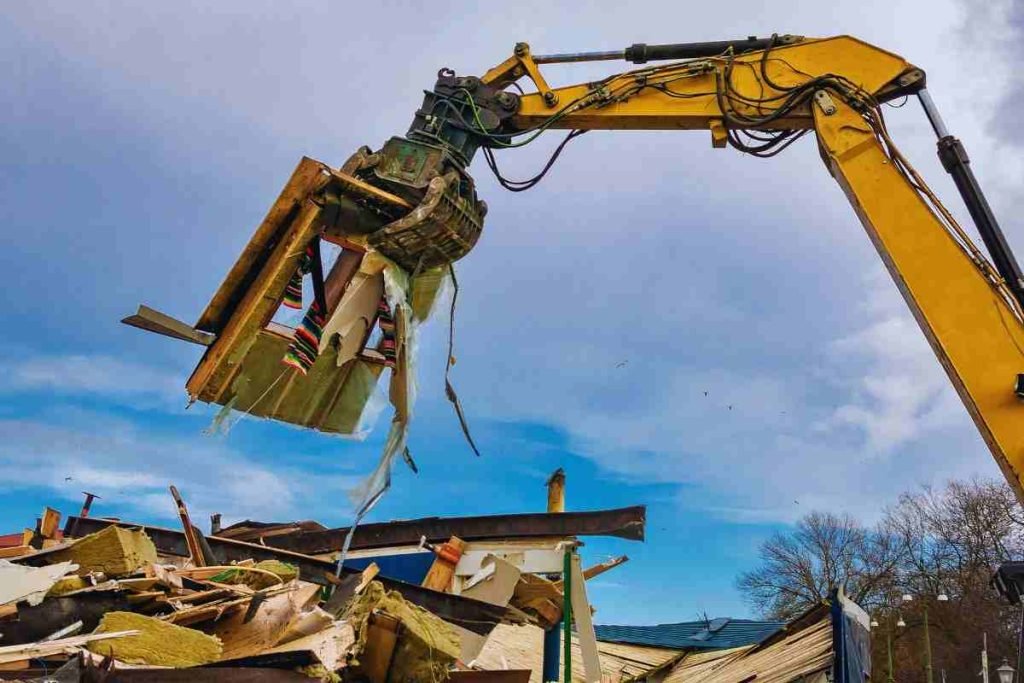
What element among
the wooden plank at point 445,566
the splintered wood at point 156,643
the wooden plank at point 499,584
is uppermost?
the wooden plank at point 445,566

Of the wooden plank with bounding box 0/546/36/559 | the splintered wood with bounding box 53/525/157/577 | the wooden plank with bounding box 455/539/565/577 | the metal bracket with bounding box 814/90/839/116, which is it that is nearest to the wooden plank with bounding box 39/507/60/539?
the wooden plank with bounding box 0/546/36/559

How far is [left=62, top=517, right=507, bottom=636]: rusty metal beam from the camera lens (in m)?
6.74

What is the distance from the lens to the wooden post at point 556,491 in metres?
9.96

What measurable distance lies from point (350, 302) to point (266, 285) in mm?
629

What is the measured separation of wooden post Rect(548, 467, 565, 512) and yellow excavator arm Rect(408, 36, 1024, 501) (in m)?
4.36

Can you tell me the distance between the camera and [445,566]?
9.23 m

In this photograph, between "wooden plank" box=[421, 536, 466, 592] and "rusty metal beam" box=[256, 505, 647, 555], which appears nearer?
"rusty metal beam" box=[256, 505, 647, 555]

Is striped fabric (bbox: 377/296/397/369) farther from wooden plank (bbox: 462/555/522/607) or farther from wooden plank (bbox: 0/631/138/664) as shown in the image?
wooden plank (bbox: 462/555/522/607)

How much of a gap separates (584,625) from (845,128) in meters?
4.91

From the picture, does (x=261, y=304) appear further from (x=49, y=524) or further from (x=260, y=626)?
(x=49, y=524)

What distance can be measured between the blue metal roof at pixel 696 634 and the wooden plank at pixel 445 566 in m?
8.35

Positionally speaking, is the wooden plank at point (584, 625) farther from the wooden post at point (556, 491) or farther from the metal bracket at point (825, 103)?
the metal bracket at point (825, 103)

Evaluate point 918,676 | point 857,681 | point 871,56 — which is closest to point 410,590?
point 857,681

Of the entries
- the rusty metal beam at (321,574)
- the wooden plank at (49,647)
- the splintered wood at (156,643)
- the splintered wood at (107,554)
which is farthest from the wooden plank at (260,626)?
the rusty metal beam at (321,574)
